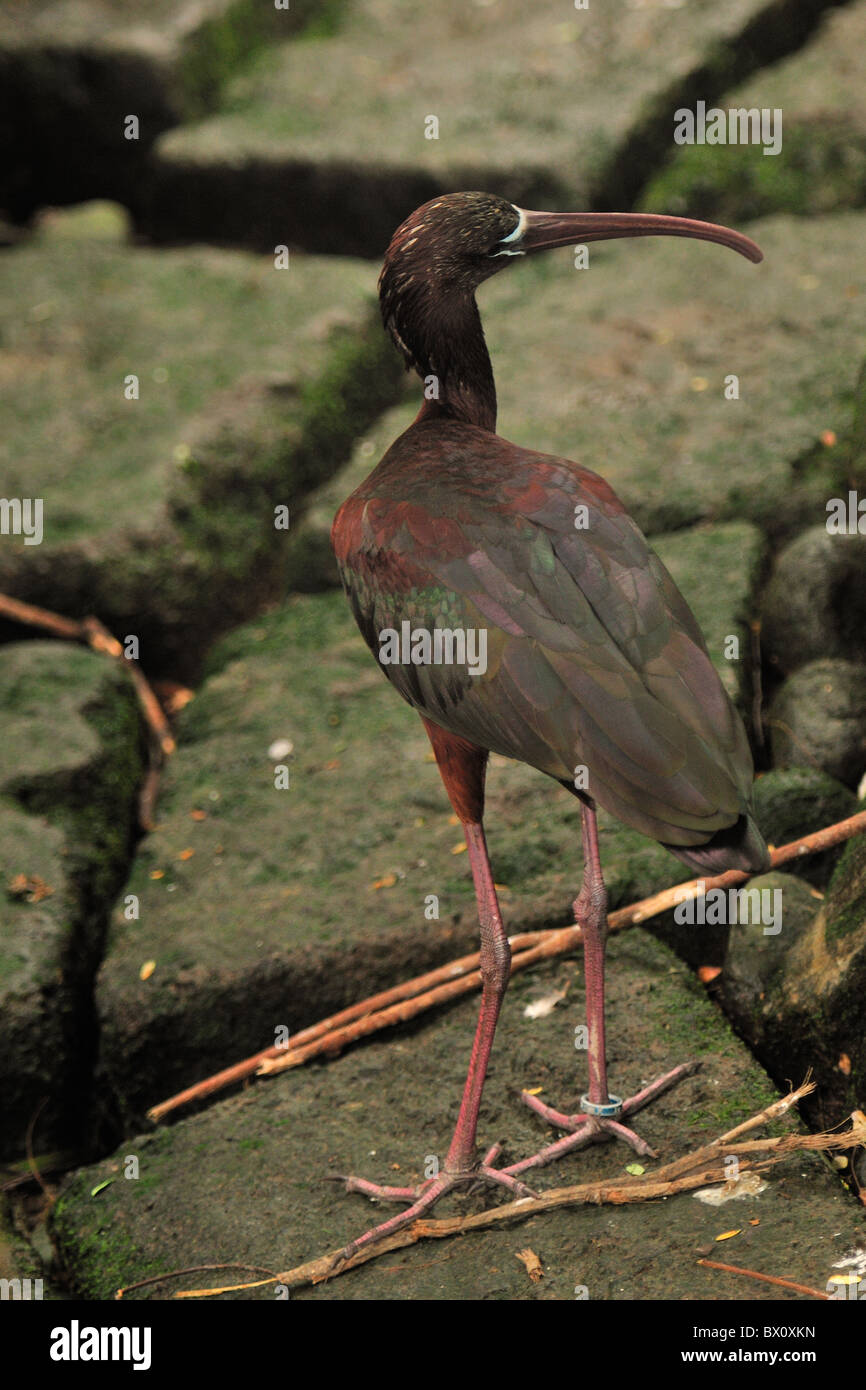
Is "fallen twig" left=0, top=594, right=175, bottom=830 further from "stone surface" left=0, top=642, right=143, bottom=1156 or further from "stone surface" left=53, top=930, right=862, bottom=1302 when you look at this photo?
"stone surface" left=53, top=930, right=862, bottom=1302

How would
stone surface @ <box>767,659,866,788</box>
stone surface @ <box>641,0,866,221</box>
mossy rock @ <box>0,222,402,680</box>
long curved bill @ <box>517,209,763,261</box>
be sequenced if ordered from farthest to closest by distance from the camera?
stone surface @ <box>641,0,866,221</box> → mossy rock @ <box>0,222,402,680</box> → stone surface @ <box>767,659,866,788</box> → long curved bill @ <box>517,209,763,261</box>

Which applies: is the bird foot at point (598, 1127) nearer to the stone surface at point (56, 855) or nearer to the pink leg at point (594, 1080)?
the pink leg at point (594, 1080)

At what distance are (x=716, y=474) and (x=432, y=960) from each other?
224 cm

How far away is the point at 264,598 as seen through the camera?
5.69m

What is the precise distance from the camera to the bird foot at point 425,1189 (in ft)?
9.74

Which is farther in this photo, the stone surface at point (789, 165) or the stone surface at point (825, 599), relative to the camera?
the stone surface at point (789, 165)

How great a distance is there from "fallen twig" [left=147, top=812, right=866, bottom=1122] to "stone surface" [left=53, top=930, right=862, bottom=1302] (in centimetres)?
5

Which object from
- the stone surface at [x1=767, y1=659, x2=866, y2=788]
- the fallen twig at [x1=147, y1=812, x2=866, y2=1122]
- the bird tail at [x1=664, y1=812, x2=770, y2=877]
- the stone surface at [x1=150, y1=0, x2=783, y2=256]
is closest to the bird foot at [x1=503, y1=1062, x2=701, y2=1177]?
the fallen twig at [x1=147, y1=812, x2=866, y2=1122]

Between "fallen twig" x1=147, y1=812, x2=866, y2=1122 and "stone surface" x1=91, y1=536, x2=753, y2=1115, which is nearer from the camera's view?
"fallen twig" x1=147, y1=812, x2=866, y2=1122

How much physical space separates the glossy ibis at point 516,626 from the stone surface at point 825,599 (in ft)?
4.52

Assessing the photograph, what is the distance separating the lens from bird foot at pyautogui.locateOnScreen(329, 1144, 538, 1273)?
297 centimetres

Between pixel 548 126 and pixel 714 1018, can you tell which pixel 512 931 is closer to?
pixel 714 1018

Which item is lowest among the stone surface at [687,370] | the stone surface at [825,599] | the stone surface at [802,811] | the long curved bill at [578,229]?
the stone surface at [802,811]

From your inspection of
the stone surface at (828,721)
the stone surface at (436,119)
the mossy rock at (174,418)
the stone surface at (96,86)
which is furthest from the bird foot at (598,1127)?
the stone surface at (96,86)
